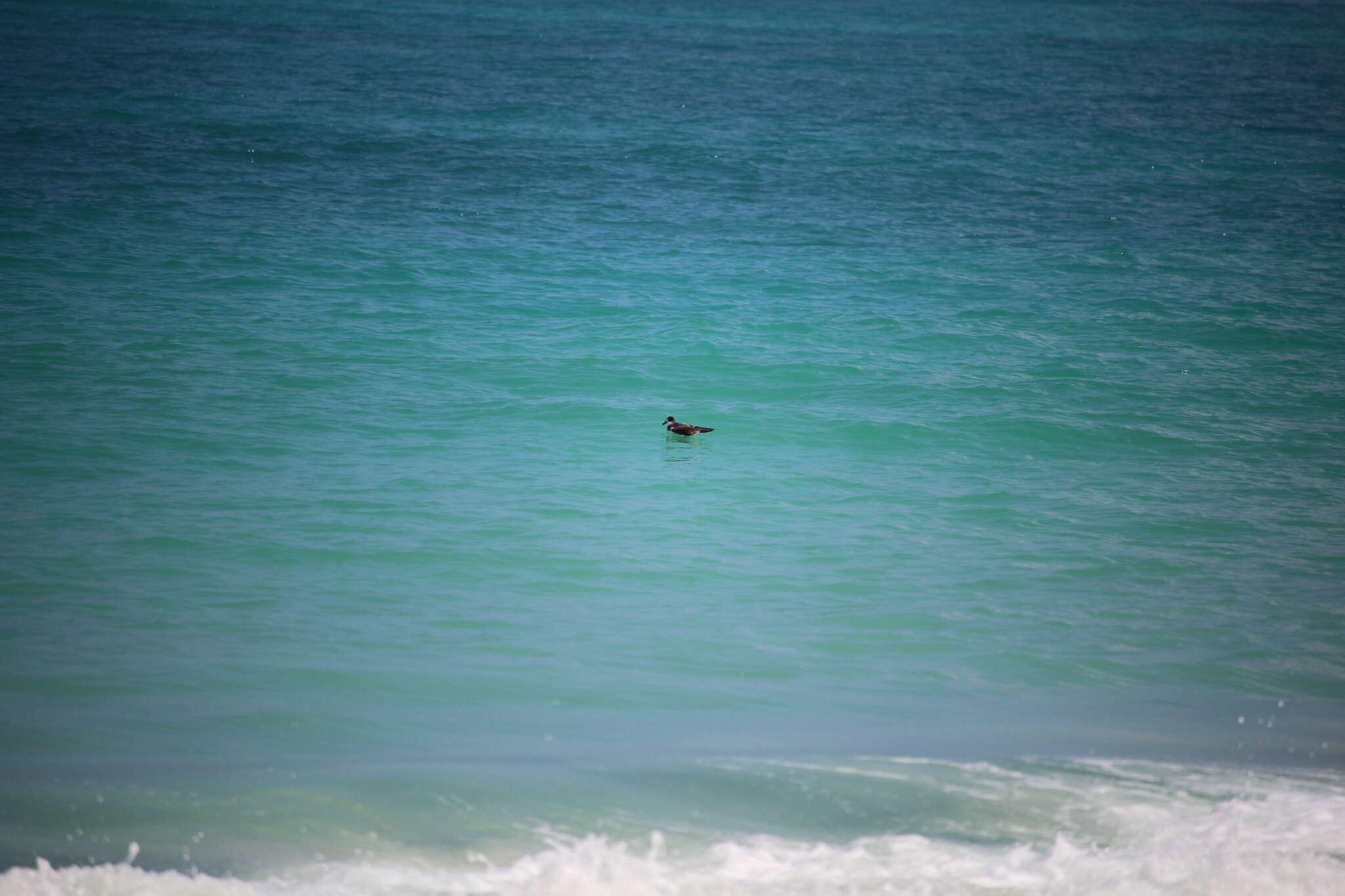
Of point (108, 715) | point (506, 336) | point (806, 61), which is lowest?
point (108, 715)

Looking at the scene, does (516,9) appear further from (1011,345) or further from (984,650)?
(984,650)

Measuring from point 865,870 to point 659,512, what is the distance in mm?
5732

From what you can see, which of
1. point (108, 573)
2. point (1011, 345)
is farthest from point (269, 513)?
point (1011, 345)

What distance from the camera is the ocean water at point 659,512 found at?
734 centimetres

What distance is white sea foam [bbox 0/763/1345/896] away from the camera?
6.71m

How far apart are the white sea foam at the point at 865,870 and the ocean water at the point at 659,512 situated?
30 mm

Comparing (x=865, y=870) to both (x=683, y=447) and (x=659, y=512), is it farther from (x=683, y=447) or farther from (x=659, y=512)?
(x=683, y=447)

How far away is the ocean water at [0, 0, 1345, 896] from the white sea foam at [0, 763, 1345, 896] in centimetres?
3

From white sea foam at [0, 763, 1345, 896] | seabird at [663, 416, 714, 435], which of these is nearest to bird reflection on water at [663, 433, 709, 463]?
seabird at [663, 416, 714, 435]

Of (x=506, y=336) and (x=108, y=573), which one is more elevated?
(x=506, y=336)

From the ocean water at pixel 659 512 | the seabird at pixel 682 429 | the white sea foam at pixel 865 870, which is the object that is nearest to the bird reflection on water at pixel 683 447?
the seabird at pixel 682 429

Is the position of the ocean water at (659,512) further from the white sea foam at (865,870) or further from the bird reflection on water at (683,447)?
the bird reflection on water at (683,447)

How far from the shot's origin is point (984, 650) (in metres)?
9.55

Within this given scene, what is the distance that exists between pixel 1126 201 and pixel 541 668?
20.8 meters
